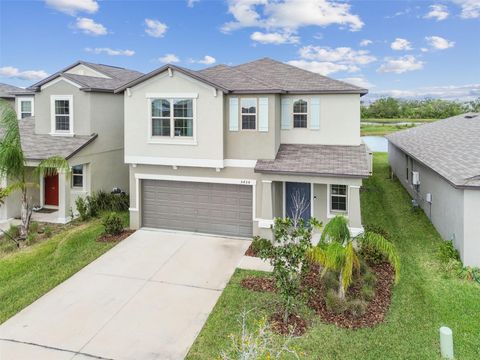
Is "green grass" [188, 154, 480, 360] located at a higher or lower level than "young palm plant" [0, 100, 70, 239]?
lower

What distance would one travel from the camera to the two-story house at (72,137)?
16234 millimetres

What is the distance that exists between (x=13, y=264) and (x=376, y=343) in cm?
1085

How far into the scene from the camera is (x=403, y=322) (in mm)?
8195

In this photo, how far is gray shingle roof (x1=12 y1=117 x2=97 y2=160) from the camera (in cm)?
1584

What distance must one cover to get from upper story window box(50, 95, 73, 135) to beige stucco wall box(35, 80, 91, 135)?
178 millimetres

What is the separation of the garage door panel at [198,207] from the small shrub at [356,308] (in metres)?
5.96

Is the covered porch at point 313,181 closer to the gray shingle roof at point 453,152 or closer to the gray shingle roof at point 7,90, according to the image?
the gray shingle roof at point 453,152

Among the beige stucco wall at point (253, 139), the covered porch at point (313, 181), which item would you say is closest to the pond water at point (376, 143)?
the covered porch at point (313, 181)

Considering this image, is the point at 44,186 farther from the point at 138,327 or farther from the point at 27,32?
the point at 138,327

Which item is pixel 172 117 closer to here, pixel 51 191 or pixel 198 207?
pixel 198 207

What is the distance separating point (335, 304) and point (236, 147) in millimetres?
6936

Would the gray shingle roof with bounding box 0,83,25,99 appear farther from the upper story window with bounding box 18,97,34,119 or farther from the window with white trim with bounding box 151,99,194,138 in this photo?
the window with white trim with bounding box 151,99,194,138

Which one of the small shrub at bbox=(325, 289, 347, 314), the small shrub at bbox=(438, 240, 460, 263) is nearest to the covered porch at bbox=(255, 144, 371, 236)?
the small shrub at bbox=(438, 240, 460, 263)

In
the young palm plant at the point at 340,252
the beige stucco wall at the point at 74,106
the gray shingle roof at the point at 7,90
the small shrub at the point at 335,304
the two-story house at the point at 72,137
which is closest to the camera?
the young palm plant at the point at 340,252
